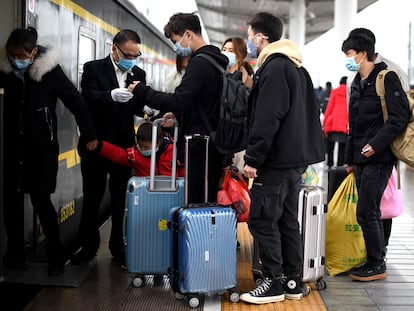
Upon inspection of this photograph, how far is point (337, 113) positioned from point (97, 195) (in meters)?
7.74

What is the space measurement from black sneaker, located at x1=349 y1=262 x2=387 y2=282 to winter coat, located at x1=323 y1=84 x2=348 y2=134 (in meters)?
7.14

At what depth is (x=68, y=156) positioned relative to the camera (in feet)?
16.7

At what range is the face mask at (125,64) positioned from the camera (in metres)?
4.65

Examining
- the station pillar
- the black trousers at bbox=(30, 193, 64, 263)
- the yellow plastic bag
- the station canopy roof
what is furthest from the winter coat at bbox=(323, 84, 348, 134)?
the station pillar

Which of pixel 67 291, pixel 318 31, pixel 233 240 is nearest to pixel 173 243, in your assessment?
pixel 233 240

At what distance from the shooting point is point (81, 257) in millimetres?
4766

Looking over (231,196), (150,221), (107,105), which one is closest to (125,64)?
(107,105)

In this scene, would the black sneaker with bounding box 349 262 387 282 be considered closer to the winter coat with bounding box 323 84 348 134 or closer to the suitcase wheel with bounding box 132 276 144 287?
the suitcase wheel with bounding box 132 276 144 287

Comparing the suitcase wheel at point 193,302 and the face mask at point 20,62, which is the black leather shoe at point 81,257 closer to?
the suitcase wheel at point 193,302

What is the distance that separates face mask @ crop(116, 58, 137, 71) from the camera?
465cm

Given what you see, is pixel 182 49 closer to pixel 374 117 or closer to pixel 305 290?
pixel 374 117

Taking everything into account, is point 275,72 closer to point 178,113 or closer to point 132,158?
point 178,113

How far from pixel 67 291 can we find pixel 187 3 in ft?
29.8

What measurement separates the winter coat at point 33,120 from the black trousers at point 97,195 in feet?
1.59
